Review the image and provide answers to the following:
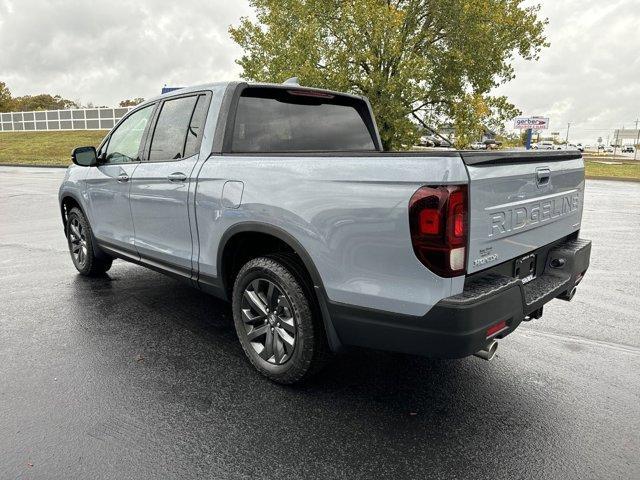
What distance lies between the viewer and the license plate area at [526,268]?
293cm

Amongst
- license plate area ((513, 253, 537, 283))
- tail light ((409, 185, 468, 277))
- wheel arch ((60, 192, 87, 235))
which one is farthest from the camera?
wheel arch ((60, 192, 87, 235))

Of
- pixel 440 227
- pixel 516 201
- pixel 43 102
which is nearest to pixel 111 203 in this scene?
pixel 440 227

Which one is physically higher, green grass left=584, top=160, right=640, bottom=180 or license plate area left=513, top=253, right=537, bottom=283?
license plate area left=513, top=253, right=537, bottom=283

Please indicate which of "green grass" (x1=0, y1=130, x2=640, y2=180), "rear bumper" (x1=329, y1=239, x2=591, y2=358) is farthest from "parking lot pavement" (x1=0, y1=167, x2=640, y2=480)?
"green grass" (x1=0, y1=130, x2=640, y2=180)

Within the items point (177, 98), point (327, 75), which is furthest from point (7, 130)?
point (177, 98)

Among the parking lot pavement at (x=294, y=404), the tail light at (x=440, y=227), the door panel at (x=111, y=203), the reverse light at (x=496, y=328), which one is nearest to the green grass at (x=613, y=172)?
the parking lot pavement at (x=294, y=404)

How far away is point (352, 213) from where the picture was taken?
8.46 ft

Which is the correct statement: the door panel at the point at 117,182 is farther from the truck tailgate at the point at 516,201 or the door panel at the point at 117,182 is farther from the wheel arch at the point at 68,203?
the truck tailgate at the point at 516,201

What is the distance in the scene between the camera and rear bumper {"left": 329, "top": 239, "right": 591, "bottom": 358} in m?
2.38

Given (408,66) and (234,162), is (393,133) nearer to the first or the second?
(408,66)

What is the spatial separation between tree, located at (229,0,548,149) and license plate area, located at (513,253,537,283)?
16.2 m

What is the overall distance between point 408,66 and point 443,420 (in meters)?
17.2

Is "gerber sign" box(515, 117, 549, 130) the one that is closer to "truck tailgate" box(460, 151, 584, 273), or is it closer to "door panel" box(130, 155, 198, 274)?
Answer: "truck tailgate" box(460, 151, 584, 273)

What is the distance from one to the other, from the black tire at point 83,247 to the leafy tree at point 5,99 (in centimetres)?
9227
